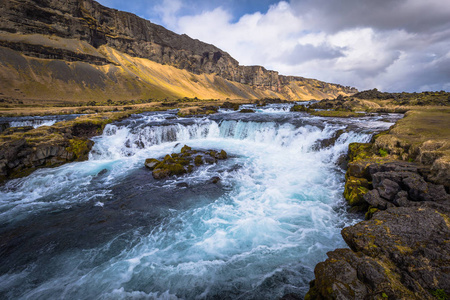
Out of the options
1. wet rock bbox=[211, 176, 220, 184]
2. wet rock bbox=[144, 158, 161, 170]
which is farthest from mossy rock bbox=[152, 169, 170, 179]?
wet rock bbox=[211, 176, 220, 184]

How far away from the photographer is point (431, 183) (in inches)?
262

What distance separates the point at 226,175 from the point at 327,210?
6909 mm

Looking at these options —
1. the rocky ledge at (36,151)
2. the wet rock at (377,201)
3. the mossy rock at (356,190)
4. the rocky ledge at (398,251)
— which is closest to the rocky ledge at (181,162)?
the rocky ledge at (36,151)

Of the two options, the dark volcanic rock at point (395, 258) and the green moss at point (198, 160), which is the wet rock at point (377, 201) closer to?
the dark volcanic rock at point (395, 258)

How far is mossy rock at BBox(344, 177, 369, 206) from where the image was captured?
8469mm

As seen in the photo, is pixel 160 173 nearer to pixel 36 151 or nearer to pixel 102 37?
pixel 36 151

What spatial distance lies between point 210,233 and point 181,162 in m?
7.81

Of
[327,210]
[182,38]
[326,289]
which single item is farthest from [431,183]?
[182,38]

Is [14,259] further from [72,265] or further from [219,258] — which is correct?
[219,258]

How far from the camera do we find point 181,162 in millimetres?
14961

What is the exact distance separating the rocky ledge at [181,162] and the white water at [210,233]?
2.87ft

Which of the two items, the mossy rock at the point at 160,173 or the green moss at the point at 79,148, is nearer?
the mossy rock at the point at 160,173

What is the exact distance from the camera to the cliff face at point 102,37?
3009 inches

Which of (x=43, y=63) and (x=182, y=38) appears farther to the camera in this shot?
(x=182, y=38)
